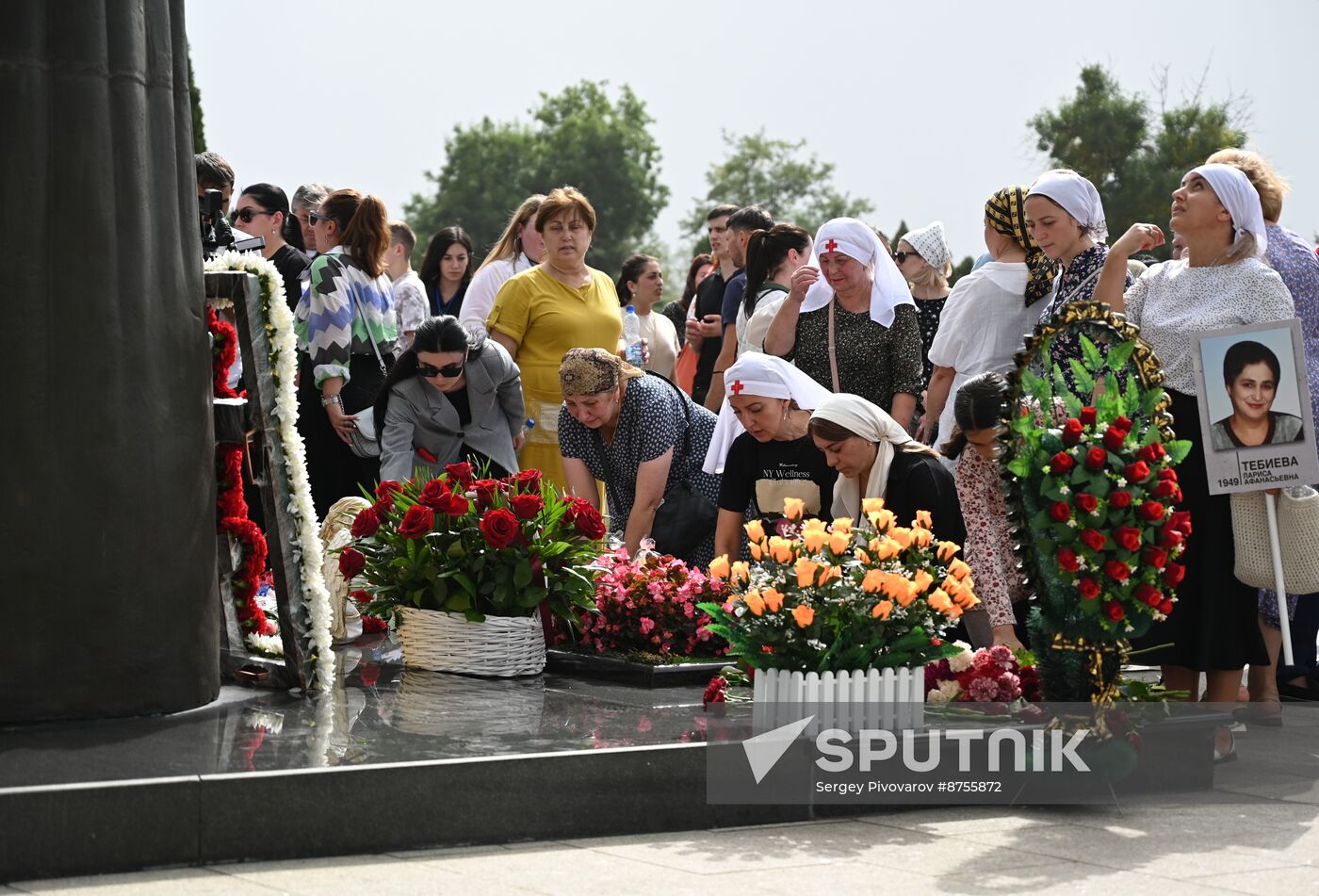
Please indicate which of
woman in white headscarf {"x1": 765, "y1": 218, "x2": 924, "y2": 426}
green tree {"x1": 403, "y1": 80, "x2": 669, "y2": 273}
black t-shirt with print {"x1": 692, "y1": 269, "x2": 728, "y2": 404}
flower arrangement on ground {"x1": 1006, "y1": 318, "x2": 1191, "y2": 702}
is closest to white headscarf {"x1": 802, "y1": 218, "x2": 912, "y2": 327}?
woman in white headscarf {"x1": 765, "y1": 218, "x2": 924, "y2": 426}

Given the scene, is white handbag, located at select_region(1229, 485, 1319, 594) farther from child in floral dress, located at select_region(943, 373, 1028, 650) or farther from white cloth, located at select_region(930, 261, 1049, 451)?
white cloth, located at select_region(930, 261, 1049, 451)

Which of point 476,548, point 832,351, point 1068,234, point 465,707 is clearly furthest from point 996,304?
point 465,707

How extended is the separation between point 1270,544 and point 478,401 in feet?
13.8

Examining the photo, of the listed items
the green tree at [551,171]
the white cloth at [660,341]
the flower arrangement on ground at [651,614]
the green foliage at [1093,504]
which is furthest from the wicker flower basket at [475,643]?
the green tree at [551,171]

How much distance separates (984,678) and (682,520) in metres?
2.93

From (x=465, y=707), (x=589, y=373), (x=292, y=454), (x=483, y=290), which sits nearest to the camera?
(x=465, y=707)

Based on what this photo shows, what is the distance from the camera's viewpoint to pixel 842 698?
5.70 m

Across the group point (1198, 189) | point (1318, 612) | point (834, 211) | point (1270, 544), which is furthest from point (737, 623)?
point (834, 211)

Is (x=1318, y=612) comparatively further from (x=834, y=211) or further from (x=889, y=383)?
(x=834, y=211)

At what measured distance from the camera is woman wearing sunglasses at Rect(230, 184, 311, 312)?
9.97 m

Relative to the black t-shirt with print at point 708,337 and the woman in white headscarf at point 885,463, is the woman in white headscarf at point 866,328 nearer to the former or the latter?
the woman in white headscarf at point 885,463

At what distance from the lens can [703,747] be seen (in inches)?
218

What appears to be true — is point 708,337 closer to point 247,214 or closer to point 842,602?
point 247,214

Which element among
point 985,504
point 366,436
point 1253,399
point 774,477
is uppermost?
point 366,436
